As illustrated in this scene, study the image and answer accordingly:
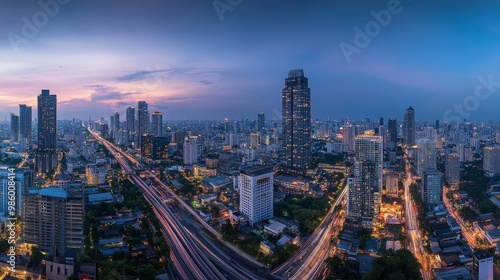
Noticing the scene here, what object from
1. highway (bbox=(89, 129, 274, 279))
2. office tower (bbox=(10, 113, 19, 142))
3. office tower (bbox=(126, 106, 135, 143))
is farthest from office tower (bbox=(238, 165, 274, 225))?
office tower (bbox=(126, 106, 135, 143))

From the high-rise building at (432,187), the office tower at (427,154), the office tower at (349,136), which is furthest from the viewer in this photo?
the office tower at (349,136)

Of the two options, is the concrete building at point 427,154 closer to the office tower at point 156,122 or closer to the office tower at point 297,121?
the office tower at point 297,121

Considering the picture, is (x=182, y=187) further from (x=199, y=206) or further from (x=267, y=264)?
(x=267, y=264)

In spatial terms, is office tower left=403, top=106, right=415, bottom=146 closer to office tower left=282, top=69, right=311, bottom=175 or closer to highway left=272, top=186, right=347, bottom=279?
office tower left=282, top=69, right=311, bottom=175

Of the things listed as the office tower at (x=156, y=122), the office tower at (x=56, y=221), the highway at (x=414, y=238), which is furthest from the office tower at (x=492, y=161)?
the office tower at (x=156, y=122)

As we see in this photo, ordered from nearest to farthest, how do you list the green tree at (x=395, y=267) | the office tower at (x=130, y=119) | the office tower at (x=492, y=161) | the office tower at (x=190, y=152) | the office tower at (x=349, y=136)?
the green tree at (x=395, y=267) → the office tower at (x=492, y=161) → the office tower at (x=190, y=152) → the office tower at (x=349, y=136) → the office tower at (x=130, y=119)

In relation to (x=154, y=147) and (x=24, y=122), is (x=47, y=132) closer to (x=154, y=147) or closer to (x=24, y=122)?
(x=154, y=147)
